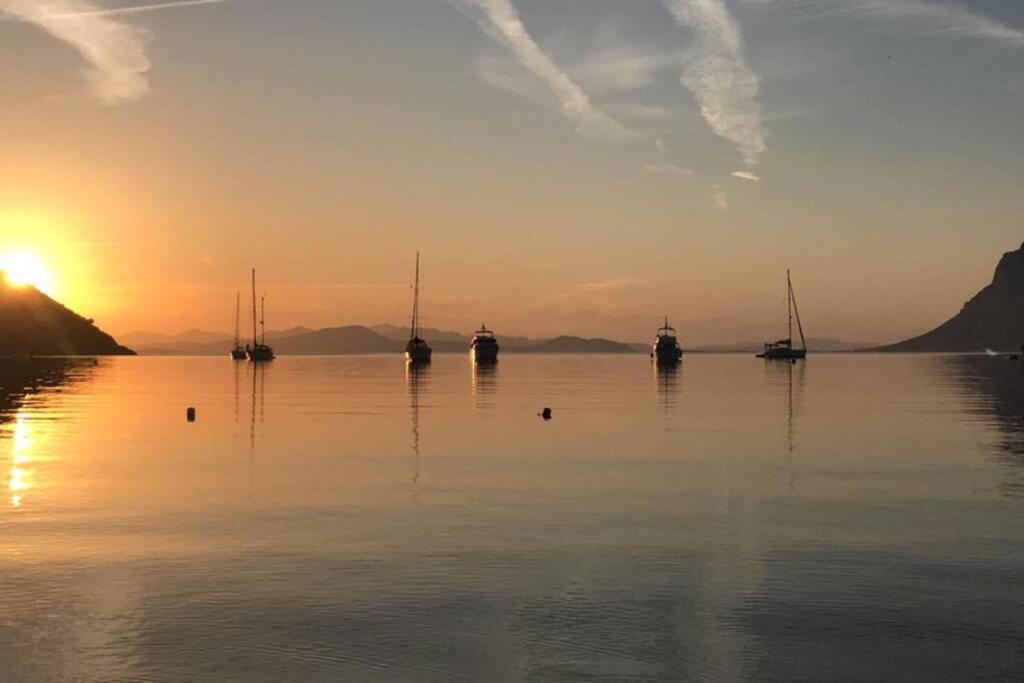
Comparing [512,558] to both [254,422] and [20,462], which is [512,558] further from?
[254,422]

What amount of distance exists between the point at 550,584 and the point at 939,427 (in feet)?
135

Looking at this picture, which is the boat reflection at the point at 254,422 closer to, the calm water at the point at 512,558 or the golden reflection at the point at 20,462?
the calm water at the point at 512,558

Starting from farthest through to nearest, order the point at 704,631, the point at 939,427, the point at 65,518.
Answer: the point at 939,427, the point at 65,518, the point at 704,631

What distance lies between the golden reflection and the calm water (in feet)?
0.66

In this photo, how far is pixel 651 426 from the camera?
5528cm

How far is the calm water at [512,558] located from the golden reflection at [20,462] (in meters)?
0.20

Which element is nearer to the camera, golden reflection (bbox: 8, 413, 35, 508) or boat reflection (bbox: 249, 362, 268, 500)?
golden reflection (bbox: 8, 413, 35, 508)

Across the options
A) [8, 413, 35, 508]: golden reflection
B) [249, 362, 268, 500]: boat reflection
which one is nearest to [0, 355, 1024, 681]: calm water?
[8, 413, 35, 508]: golden reflection

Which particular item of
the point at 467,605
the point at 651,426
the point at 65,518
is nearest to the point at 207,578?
the point at 467,605

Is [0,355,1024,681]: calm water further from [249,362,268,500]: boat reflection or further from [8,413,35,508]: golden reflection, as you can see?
[249,362,268,500]: boat reflection

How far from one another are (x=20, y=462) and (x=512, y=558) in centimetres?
2531

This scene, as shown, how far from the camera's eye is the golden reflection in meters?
30.2

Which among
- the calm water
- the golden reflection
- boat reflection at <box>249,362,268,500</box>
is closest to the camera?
the calm water

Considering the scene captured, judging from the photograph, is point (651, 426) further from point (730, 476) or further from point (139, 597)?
point (139, 597)
